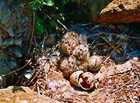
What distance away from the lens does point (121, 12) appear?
137 inches

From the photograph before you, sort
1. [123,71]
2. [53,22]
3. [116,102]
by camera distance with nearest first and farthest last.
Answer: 1. [116,102]
2. [123,71]
3. [53,22]

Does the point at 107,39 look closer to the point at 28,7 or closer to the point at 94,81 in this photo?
the point at 94,81

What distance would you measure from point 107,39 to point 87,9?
34 centimetres

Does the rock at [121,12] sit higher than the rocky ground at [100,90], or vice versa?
the rock at [121,12]

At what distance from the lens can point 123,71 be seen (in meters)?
3.39

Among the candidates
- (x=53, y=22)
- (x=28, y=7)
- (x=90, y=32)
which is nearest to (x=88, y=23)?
(x=90, y=32)

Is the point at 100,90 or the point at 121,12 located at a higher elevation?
the point at 121,12

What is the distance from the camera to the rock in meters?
3.44

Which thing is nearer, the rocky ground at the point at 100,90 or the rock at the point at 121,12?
the rocky ground at the point at 100,90

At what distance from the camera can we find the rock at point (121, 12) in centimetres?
344

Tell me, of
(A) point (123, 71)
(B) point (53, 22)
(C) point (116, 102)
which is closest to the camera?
(C) point (116, 102)

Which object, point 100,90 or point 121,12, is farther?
point 121,12

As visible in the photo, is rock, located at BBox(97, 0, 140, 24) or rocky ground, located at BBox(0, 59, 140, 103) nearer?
rocky ground, located at BBox(0, 59, 140, 103)

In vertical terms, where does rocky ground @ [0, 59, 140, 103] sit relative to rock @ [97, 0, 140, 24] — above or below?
below
